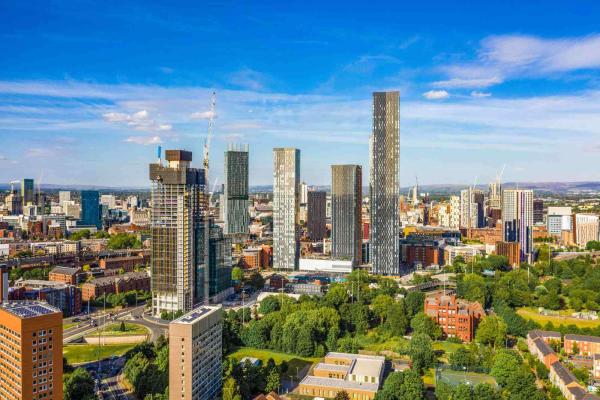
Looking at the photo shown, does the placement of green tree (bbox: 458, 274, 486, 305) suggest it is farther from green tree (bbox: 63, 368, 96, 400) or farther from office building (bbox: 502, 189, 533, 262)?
green tree (bbox: 63, 368, 96, 400)

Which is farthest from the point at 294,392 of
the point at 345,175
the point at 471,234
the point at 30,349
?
the point at 471,234

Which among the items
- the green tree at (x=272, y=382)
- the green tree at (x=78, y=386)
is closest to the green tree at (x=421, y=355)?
the green tree at (x=272, y=382)

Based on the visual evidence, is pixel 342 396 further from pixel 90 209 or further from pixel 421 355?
pixel 90 209

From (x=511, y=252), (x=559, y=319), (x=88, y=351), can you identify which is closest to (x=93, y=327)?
(x=88, y=351)

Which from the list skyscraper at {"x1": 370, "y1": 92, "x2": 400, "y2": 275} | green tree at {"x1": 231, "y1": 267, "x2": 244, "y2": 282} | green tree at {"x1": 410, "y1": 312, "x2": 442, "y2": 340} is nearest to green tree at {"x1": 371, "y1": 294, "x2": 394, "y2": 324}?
green tree at {"x1": 410, "y1": 312, "x2": 442, "y2": 340}

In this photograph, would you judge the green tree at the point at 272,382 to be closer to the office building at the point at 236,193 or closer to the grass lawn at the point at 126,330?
the grass lawn at the point at 126,330
